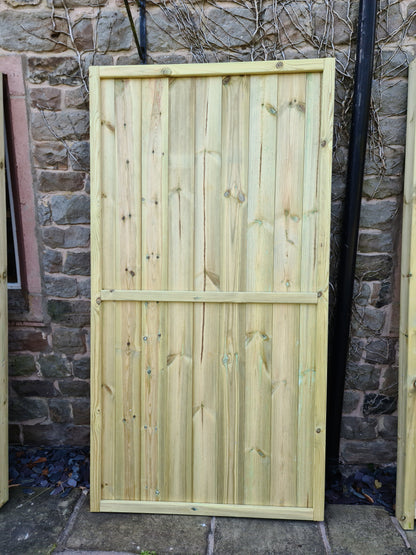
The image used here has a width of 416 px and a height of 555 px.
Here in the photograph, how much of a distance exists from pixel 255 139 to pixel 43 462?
8.77 feet

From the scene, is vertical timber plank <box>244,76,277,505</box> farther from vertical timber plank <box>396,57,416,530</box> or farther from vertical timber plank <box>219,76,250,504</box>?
vertical timber plank <box>396,57,416,530</box>

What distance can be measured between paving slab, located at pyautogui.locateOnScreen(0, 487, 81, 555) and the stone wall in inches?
22.0

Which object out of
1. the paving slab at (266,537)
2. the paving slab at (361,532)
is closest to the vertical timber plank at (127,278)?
the paving slab at (266,537)

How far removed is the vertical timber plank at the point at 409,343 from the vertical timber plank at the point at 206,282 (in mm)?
1096

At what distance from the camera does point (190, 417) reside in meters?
2.52

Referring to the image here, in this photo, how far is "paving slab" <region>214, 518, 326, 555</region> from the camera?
2250 millimetres

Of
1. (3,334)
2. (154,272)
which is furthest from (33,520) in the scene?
(154,272)

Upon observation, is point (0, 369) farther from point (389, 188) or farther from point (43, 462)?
point (389, 188)

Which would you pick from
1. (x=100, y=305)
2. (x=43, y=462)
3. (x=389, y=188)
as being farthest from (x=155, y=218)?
(x=43, y=462)

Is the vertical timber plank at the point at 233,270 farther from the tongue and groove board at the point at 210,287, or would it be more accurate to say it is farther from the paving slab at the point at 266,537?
the paving slab at the point at 266,537

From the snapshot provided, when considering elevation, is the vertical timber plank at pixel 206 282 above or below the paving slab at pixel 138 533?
above

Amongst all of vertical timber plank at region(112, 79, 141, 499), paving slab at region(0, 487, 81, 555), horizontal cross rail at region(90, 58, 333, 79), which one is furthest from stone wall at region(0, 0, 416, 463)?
paving slab at region(0, 487, 81, 555)

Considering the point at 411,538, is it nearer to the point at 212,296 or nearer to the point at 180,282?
the point at 212,296

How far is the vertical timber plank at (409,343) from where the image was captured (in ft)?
7.87
